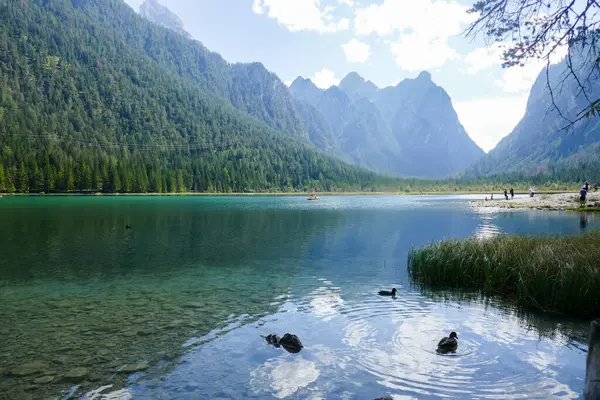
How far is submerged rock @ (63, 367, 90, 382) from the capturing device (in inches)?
393

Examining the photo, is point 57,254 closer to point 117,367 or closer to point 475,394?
point 117,367

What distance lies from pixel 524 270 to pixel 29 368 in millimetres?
18045

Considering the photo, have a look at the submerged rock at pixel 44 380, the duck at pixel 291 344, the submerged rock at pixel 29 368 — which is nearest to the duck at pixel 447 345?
the duck at pixel 291 344

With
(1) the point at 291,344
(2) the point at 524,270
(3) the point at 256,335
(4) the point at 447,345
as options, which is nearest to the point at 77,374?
(3) the point at 256,335

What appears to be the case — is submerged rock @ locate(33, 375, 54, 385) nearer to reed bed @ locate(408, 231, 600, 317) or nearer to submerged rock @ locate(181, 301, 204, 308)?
submerged rock @ locate(181, 301, 204, 308)

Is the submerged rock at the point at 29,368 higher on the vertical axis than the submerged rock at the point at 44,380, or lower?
higher

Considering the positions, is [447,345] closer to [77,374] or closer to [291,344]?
[291,344]

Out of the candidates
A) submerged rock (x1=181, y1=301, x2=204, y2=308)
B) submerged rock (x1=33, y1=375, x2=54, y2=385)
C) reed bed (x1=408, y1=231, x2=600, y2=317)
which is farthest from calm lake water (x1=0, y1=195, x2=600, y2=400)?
reed bed (x1=408, y1=231, x2=600, y2=317)

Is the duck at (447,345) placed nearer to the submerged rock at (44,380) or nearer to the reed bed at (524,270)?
the reed bed at (524,270)

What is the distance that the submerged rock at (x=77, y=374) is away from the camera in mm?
9992

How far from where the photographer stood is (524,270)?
17297 millimetres

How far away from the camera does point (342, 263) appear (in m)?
27.9

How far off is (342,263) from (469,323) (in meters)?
13.8

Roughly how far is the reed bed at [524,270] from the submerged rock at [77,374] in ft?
52.2
